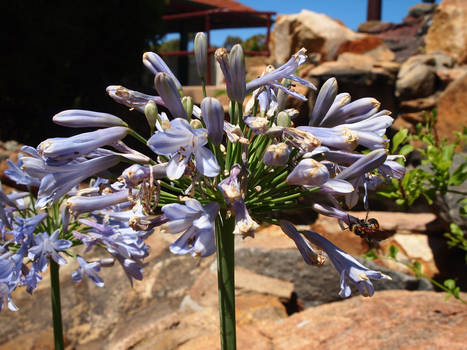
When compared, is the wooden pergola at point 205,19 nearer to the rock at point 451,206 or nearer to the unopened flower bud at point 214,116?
the rock at point 451,206

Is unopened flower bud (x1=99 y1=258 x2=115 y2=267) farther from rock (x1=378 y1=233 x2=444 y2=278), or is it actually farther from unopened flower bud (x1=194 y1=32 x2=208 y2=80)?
rock (x1=378 y1=233 x2=444 y2=278)

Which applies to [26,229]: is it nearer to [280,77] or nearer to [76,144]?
[76,144]

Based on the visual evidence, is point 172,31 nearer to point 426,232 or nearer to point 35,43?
point 35,43

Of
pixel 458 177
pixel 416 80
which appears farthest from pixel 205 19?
pixel 458 177

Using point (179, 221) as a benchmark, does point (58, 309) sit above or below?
below

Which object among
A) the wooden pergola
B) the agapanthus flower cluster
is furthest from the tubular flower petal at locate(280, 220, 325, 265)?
the wooden pergola

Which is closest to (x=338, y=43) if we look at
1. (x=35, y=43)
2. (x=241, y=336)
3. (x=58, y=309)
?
(x=35, y=43)

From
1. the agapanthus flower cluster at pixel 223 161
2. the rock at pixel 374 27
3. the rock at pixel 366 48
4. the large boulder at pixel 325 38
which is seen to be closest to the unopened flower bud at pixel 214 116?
the agapanthus flower cluster at pixel 223 161
